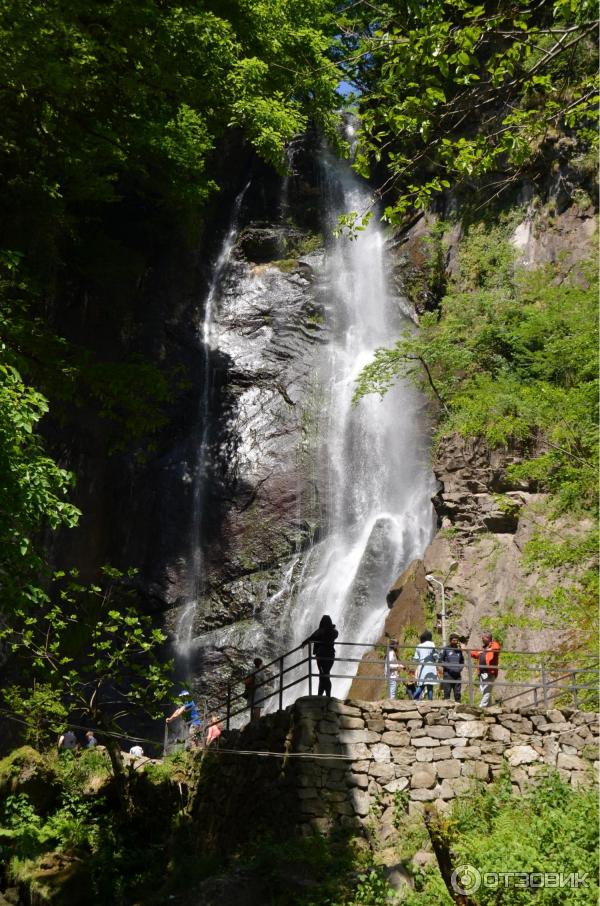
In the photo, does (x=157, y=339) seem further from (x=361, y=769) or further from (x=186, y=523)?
(x=361, y=769)

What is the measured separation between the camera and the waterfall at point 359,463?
60.1 feet

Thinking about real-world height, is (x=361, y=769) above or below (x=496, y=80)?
below

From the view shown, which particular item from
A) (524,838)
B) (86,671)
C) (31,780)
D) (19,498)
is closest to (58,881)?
(31,780)

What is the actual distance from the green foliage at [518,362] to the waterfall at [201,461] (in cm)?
543

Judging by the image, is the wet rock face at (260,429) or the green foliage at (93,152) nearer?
the green foliage at (93,152)

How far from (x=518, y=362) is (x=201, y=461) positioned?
30.1ft

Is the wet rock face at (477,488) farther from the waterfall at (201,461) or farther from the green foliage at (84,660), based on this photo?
the waterfall at (201,461)

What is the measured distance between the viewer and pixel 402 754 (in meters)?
10.1

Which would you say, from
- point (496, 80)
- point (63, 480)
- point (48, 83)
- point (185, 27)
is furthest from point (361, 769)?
point (185, 27)

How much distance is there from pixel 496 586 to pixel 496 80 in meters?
9.23

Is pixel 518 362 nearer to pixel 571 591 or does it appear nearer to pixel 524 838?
pixel 571 591

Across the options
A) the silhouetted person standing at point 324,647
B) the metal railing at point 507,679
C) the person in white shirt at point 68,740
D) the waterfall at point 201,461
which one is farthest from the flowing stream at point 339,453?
the silhouetted person standing at point 324,647

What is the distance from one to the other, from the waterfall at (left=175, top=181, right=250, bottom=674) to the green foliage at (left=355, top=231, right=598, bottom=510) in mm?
5426

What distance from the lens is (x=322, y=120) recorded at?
846 inches
